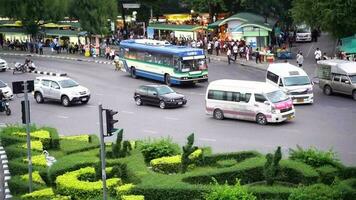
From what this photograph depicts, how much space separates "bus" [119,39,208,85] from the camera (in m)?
42.2

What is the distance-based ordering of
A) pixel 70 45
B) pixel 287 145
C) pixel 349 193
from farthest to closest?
pixel 70 45 → pixel 287 145 → pixel 349 193

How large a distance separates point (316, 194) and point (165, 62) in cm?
2831

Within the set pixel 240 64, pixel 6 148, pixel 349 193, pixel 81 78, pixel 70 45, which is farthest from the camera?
pixel 70 45

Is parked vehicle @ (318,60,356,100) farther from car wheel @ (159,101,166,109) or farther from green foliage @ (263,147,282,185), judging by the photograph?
green foliage @ (263,147,282,185)

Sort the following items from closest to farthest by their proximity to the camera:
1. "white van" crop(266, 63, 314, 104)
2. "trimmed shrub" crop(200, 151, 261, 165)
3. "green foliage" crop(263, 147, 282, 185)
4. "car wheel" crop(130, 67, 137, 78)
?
"green foliage" crop(263, 147, 282, 185) → "trimmed shrub" crop(200, 151, 261, 165) → "white van" crop(266, 63, 314, 104) → "car wheel" crop(130, 67, 137, 78)

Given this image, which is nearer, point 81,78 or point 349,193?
point 349,193

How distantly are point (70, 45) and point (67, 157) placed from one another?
4371cm

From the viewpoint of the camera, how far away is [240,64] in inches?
2099

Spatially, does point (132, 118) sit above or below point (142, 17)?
below

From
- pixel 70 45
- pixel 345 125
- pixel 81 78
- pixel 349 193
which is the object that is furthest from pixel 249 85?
pixel 70 45

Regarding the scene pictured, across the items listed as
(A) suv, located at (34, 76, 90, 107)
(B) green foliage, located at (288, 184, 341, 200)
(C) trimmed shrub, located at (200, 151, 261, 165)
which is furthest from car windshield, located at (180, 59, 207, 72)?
(B) green foliage, located at (288, 184, 341, 200)

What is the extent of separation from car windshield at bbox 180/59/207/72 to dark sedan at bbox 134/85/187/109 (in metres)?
5.88

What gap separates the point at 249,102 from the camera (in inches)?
1232

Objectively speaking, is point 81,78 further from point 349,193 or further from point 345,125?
point 349,193
